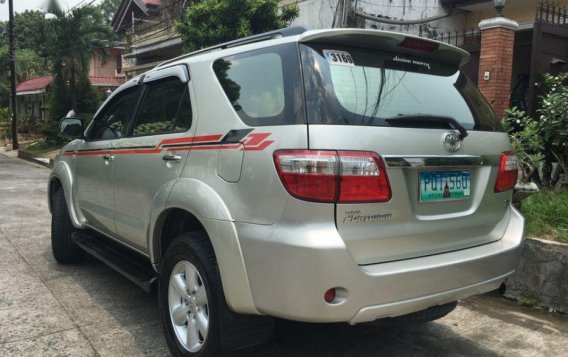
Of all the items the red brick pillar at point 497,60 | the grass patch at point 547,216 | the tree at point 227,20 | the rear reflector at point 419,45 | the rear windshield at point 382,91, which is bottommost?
the grass patch at point 547,216

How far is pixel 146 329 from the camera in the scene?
3670mm

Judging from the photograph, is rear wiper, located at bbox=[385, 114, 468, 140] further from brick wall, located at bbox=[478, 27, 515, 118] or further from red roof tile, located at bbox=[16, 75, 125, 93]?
red roof tile, located at bbox=[16, 75, 125, 93]

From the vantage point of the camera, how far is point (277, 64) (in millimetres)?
2662

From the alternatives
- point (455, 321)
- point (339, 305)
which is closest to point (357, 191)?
point (339, 305)

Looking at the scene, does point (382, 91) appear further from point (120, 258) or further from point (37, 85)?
point (37, 85)

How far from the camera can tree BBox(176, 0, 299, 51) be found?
10.5 metres

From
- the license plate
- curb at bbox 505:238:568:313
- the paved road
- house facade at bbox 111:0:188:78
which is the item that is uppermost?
house facade at bbox 111:0:188:78

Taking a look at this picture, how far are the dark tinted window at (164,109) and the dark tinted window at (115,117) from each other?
236mm

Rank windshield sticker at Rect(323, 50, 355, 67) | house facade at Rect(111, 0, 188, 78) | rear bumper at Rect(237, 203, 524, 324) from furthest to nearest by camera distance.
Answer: house facade at Rect(111, 0, 188, 78) < windshield sticker at Rect(323, 50, 355, 67) < rear bumper at Rect(237, 203, 524, 324)

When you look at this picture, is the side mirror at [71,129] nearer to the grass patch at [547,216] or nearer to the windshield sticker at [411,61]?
the windshield sticker at [411,61]

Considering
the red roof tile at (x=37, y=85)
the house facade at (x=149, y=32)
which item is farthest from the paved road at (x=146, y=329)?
the red roof tile at (x=37, y=85)

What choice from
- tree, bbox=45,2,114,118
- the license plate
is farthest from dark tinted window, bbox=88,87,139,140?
tree, bbox=45,2,114,118

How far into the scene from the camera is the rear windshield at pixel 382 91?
2467 mm

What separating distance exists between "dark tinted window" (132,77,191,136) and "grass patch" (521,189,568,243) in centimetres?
301
